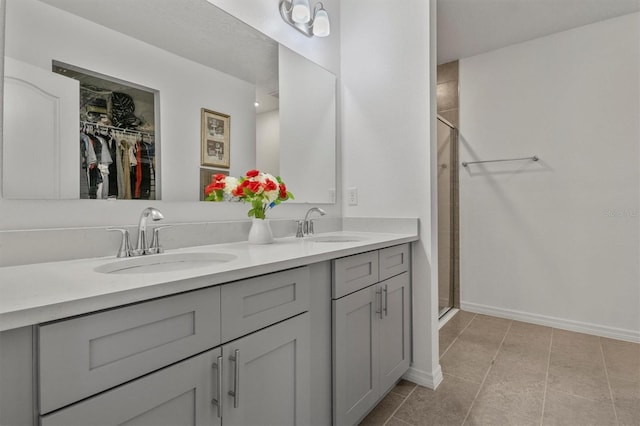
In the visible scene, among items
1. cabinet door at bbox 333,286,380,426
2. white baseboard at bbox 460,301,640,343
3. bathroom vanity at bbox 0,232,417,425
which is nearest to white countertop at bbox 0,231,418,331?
bathroom vanity at bbox 0,232,417,425

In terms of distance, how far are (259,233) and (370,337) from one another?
0.68 m

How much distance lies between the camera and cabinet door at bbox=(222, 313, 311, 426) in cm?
85

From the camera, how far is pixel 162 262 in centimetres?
116

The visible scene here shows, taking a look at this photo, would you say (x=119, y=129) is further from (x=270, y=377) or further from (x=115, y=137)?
(x=270, y=377)

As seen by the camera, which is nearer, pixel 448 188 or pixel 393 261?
pixel 393 261

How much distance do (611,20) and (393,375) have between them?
298 cm

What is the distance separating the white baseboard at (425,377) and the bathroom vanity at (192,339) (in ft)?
1.55

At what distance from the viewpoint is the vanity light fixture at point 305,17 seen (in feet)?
5.80

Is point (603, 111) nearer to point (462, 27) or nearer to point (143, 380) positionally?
point (462, 27)

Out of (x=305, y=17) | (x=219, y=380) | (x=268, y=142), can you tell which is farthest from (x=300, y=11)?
(x=219, y=380)

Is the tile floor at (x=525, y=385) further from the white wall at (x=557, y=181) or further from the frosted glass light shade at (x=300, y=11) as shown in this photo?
the frosted glass light shade at (x=300, y=11)

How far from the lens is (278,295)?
101cm

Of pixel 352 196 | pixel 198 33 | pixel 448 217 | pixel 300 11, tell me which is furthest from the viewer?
pixel 448 217

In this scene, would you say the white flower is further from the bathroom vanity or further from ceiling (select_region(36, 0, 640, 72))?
ceiling (select_region(36, 0, 640, 72))
